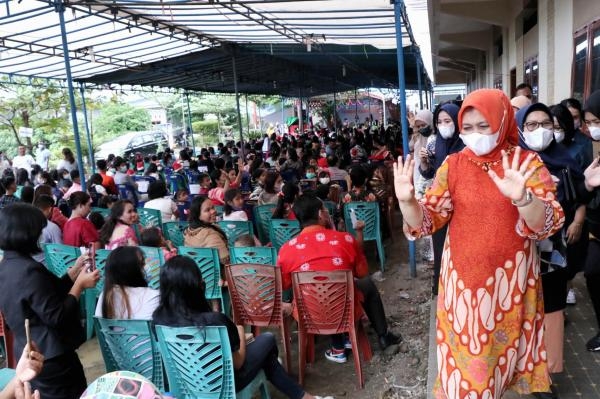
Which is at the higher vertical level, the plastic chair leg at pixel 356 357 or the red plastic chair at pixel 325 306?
the red plastic chair at pixel 325 306

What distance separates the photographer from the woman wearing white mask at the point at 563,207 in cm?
238

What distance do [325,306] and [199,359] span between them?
0.93 metres

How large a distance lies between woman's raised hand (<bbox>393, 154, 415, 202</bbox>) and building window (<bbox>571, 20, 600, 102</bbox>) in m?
3.33

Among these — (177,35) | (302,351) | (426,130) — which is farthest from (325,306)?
(177,35)

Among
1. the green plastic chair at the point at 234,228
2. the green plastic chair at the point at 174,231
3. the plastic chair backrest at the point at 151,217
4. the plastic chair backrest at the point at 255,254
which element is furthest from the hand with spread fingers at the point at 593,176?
the plastic chair backrest at the point at 151,217

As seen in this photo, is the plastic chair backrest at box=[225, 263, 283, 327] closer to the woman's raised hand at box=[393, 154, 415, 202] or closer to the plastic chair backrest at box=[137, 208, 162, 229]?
the woman's raised hand at box=[393, 154, 415, 202]

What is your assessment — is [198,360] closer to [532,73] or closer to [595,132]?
[595,132]

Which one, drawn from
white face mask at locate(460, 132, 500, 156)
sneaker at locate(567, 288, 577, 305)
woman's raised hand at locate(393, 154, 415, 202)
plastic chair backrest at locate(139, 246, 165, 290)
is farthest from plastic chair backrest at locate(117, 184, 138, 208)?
white face mask at locate(460, 132, 500, 156)

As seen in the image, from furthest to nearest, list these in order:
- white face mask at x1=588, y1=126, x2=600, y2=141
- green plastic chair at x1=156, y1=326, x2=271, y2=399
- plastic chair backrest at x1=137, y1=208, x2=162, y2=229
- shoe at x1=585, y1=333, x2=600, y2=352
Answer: plastic chair backrest at x1=137, y1=208, x2=162, y2=229, shoe at x1=585, y1=333, x2=600, y2=352, white face mask at x1=588, y1=126, x2=600, y2=141, green plastic chair at x1=156, y1=326, x2=271, y2=399

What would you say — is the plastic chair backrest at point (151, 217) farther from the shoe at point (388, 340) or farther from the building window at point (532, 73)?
the building window at point (532, 73)

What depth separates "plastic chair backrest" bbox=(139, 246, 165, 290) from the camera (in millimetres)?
3658

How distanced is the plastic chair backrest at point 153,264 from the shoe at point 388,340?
171 cm

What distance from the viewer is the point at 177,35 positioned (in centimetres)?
981

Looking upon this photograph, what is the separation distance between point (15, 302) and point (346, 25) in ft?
23.9
